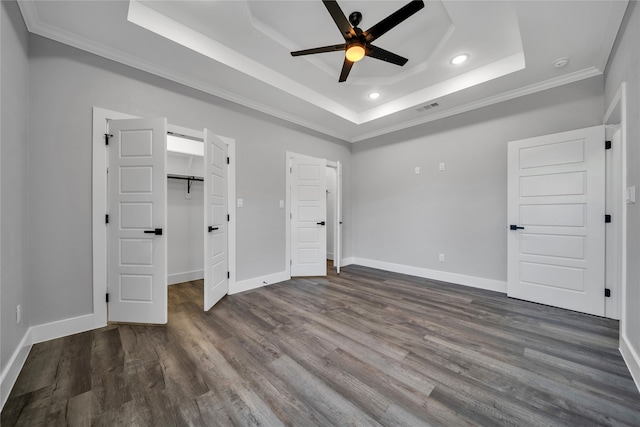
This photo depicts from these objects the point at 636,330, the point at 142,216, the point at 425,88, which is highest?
the point at 425,88

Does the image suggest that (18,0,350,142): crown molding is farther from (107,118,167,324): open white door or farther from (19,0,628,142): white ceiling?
(107,118,167,324): open white door

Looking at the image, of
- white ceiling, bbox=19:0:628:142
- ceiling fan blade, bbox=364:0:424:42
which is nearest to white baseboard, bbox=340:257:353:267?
white ceiling, bbox=19:0:628:142

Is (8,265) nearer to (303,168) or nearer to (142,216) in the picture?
(142,216)

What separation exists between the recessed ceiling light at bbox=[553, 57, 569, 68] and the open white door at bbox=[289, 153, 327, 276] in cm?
319

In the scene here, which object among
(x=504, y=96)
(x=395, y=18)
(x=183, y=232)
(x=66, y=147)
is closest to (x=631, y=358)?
(x=395, y=18)

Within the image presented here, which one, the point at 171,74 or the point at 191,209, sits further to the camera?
the point at 191,209

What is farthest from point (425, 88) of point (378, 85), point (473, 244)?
point (473, 244)

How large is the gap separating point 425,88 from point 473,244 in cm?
249

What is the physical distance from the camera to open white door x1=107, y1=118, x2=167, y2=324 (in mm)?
2471

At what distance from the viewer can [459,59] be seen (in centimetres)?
298

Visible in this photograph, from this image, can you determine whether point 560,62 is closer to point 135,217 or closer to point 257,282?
point 257,282

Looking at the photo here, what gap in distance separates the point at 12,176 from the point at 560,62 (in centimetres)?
520

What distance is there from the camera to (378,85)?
3.62 m

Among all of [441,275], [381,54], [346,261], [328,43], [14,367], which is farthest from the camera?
[346,261]
